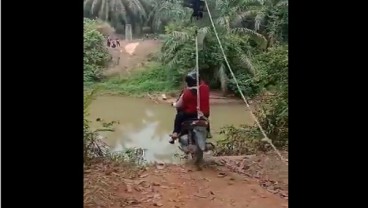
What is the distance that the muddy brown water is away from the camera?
169cm

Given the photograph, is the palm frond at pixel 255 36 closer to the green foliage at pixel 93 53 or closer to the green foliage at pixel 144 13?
the green foliage at pixel 144 13

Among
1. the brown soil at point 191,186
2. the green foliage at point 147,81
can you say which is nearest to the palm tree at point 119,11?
the green foliage at point 147,81

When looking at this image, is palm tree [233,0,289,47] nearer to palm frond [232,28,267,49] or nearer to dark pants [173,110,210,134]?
palm frond [232,28,267,49]

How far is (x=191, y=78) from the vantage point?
1721 millimetres

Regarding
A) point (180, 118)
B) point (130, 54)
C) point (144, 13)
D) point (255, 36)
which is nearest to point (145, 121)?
point (180, 118)

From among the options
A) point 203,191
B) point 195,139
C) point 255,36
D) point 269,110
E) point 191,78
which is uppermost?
point 255,36

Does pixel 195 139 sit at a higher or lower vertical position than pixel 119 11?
lower

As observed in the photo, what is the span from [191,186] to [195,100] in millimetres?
298

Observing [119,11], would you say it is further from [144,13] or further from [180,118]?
[180,118]

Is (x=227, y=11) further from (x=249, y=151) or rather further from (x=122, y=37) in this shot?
(x=249, y=151)

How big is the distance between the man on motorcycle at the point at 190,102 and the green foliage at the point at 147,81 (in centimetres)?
5

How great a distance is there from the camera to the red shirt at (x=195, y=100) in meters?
1.71
